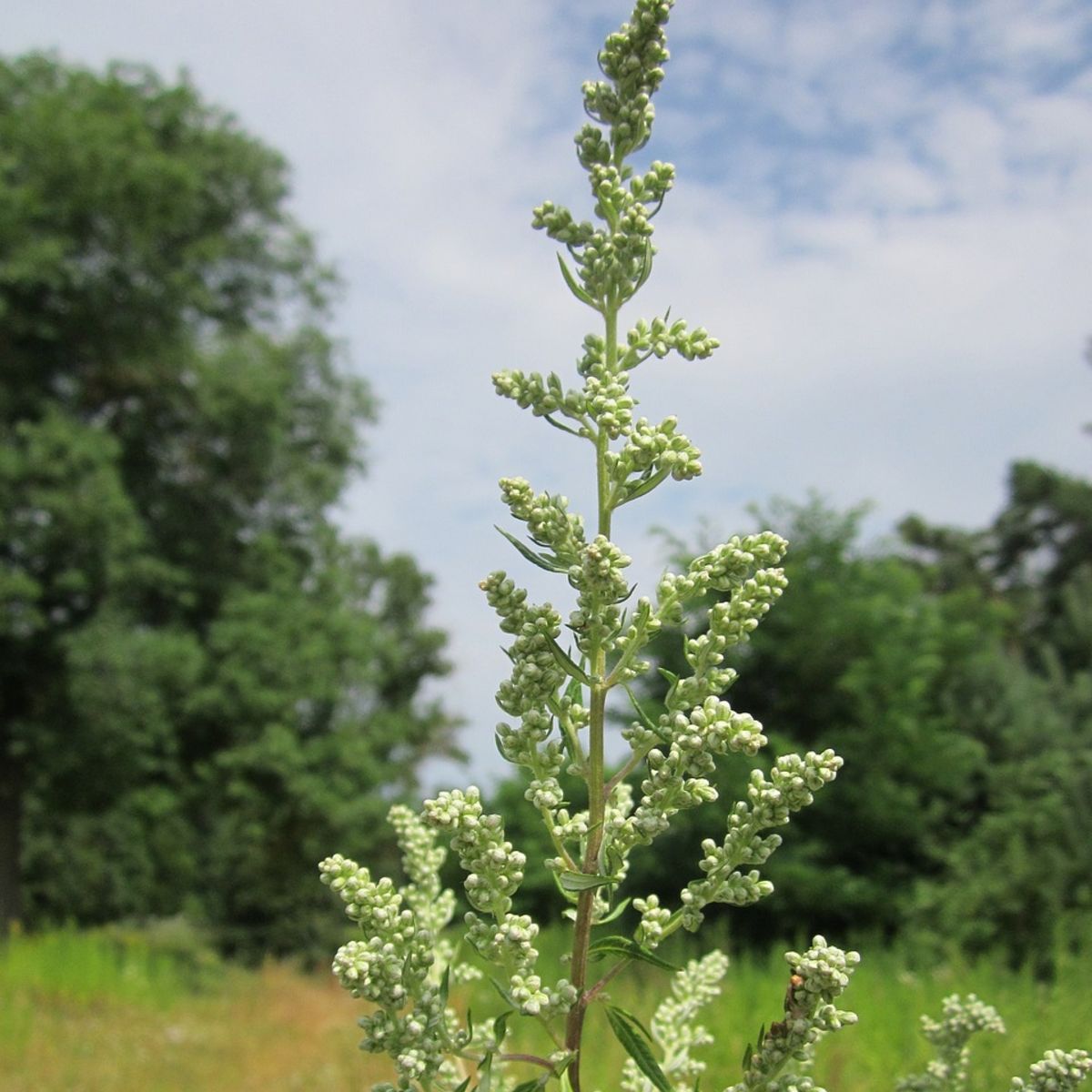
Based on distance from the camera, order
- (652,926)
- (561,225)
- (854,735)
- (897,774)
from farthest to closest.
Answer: (897,774) < (854,735) < (561,225) < (652,926)

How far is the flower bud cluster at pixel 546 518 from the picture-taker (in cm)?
144

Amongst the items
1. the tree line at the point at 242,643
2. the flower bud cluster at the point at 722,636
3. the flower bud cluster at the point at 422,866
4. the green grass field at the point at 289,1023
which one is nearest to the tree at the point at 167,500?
the tree line at the point at 242,643

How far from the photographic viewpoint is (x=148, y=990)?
11.7m

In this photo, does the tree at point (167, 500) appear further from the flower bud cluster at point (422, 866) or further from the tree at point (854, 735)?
the flower bud cluster at point (422, 866)

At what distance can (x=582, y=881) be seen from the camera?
1.35 meters

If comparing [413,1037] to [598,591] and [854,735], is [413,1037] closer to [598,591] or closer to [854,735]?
[598,591]

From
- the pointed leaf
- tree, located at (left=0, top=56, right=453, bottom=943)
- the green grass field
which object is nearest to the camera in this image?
the pointed leaf

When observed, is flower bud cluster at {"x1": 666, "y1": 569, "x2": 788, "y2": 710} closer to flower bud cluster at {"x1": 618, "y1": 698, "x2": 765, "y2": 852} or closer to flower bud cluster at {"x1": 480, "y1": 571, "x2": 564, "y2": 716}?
flower bud cluster at {"x1": 618, "y1": 698, "x2": 765, "y2": 852}

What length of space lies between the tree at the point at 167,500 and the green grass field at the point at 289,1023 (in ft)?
10.9

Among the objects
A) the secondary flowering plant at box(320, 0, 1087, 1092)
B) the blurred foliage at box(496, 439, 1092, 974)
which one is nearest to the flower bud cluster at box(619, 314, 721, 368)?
the secondary flowering plant at box(320, 0, 1087, 1092)

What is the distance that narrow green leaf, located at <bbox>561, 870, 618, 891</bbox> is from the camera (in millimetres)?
1343

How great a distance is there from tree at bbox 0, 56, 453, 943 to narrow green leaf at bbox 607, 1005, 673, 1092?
1437cm

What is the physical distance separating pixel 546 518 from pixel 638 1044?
701mm

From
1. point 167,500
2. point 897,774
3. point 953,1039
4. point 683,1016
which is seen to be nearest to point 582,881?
point 683,1016
